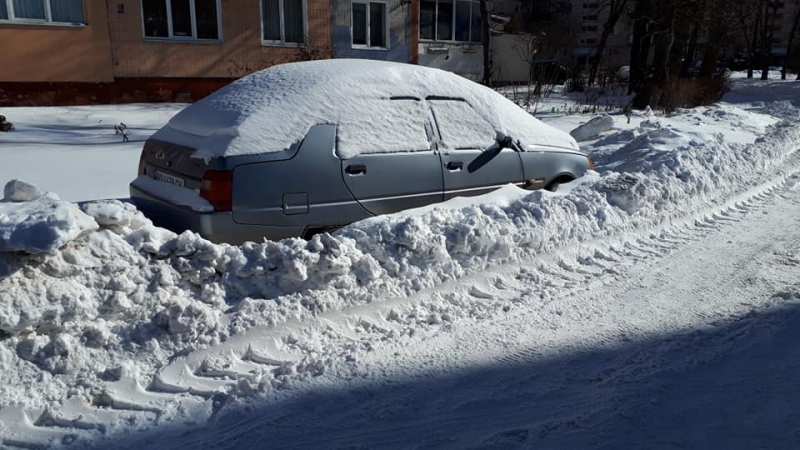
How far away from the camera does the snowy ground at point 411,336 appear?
295 centimetres

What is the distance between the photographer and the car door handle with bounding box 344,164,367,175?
487 cm

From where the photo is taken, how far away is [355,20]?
19844 mm

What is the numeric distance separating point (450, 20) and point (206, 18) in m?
10.7

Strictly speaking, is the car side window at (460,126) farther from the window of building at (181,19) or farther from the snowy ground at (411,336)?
the window of building at (181,19)

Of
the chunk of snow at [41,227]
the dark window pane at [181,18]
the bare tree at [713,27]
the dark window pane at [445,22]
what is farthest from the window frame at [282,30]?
the chunk of snow at [41,227]

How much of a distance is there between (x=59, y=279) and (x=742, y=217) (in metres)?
6.69

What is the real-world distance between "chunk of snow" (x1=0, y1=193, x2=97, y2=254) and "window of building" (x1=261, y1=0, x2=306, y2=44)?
1501 centimetres

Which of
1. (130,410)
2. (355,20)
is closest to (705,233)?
(130,410)

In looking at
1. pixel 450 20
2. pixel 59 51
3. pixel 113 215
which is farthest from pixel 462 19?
pixel 113 215

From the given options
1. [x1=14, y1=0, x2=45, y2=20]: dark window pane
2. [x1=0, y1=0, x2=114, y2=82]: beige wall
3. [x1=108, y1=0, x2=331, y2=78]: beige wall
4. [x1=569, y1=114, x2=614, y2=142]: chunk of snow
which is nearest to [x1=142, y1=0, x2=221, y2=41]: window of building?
[x1=108, y1=0, x2=331, y2=78]: beige wall

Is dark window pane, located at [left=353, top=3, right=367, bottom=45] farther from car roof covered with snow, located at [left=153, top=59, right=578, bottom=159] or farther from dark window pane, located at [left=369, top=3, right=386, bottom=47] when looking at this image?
car roof covered with snow, located at [left=153, top=59, right=578, bottom=159]

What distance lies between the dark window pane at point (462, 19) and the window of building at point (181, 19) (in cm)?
1086

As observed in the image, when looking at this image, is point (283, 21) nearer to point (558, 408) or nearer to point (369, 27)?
point (369, 27)

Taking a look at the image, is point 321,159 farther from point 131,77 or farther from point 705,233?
point 131,77
